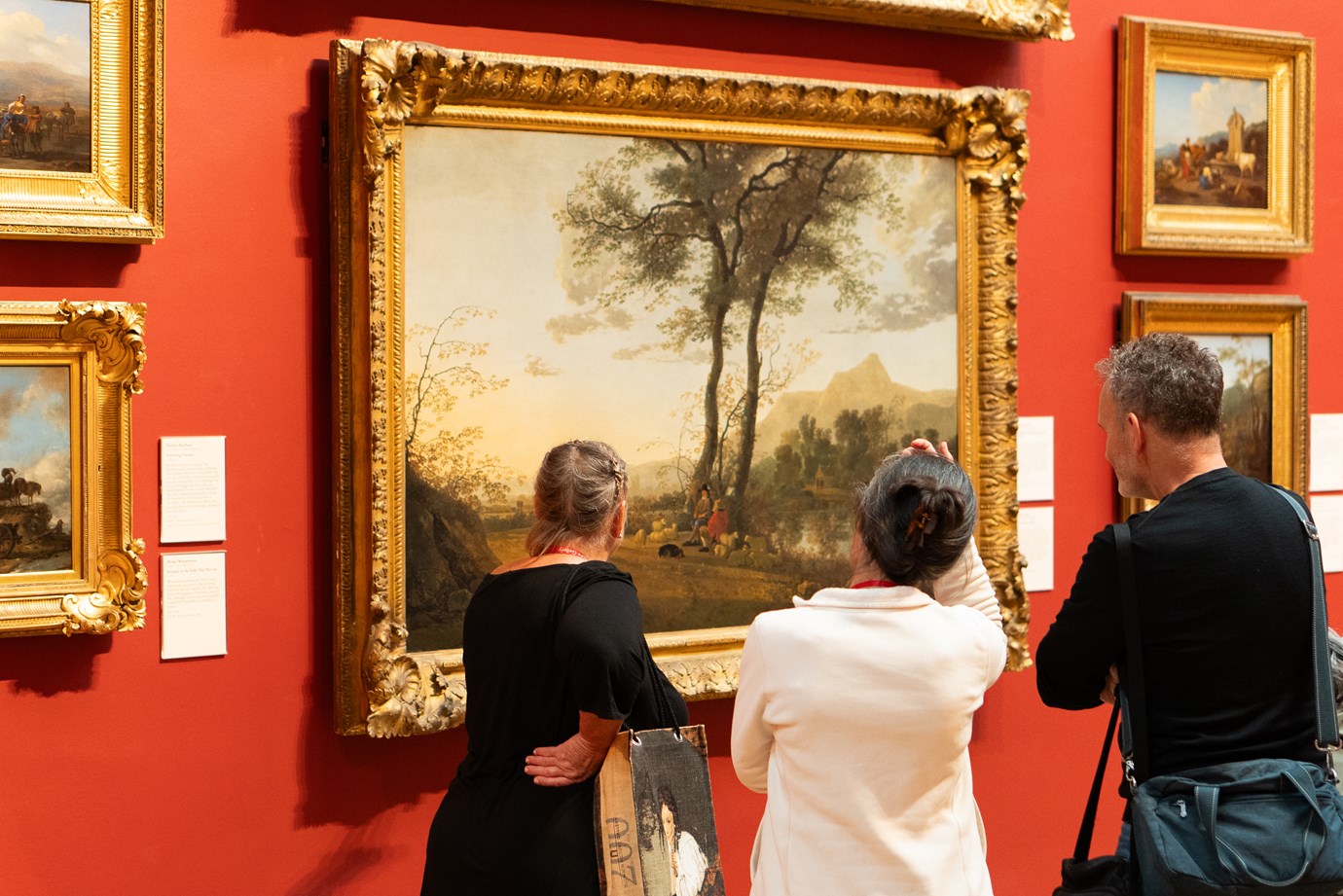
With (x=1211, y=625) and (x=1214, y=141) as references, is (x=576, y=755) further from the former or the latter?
(x=1214, y=141)

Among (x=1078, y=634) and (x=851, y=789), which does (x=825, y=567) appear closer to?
(x=1078, y=634)

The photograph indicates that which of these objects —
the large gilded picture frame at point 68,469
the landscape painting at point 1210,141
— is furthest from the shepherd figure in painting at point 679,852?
the landscape painting at point 1210,141

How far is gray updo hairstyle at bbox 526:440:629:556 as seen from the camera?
148 inches

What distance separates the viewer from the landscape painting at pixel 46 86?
13.9ft

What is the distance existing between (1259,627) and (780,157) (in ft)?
9.20

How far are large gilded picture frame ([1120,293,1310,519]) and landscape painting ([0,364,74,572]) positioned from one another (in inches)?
172

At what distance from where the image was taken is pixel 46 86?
4289 millimetres

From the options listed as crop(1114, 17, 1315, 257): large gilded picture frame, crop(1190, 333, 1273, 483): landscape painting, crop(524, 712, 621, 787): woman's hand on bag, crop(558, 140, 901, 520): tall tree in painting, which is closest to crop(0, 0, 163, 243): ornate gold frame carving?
crop(558, 140, 901, 520): tall tree in painting

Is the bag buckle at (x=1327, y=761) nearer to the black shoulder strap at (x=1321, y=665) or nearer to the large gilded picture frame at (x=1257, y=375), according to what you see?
the black shoulder strap at (x=1321, y=665)

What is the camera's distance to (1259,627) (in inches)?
127

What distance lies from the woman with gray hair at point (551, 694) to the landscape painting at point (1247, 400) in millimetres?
3572

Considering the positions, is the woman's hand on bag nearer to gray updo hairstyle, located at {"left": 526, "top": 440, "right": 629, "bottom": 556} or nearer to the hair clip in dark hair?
gray updo hairstyle, located at {"left": 526, "top": 440, "right": 629, "bottom": 556}

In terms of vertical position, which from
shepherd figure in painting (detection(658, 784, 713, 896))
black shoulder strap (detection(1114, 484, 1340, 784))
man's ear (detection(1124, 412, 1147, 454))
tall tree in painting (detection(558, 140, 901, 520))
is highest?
tall tree in painting (detection(558, 140, 901, 520))

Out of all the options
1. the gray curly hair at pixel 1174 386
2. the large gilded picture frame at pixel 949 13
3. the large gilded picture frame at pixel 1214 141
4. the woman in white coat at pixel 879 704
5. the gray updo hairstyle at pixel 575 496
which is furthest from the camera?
the large gilded picture frame at pixel 1214 141
